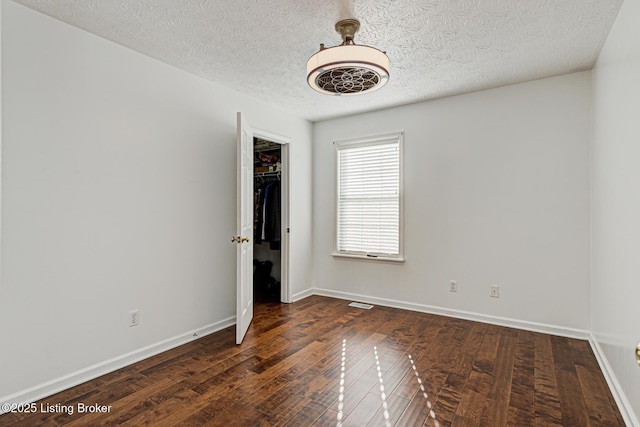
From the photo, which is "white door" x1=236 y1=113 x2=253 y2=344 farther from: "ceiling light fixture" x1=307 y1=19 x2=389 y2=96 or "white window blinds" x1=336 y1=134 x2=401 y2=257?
"white window blinds" x1=336 y1=134 x2=401 y2=257

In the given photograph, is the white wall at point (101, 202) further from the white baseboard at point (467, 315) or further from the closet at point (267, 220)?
the white baseboard at point (467, 315)

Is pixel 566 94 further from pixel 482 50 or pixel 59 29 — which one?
pixel 59 29

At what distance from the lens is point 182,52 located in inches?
106

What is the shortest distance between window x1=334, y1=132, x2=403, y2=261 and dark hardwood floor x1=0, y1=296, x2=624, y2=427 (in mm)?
1216

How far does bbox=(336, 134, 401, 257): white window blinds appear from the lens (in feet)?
13.6

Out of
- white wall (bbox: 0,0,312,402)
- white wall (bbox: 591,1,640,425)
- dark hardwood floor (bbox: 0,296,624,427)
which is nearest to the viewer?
white wall (bbox: 591,1,640,425)

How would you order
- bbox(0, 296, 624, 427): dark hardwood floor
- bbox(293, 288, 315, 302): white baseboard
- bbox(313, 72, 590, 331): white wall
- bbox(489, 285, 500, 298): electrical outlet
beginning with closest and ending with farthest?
bbox(0, 296, 624, 427): dark hardwood floor
bbox(313, 72, 590, 331): white wall
bbox(489, 285, 500, 298): electrical outlet
bbox(293, 288, 315, 302): white baseboard

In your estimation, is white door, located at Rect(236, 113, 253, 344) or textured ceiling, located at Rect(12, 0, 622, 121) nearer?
textured ceiling, located at Rect(12, 0, 622, 121)

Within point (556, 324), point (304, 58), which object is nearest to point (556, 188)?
point (556, 324)

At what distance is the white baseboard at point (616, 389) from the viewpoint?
1823 millimetres

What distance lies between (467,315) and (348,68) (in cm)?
289

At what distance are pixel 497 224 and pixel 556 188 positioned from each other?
609 millimetres

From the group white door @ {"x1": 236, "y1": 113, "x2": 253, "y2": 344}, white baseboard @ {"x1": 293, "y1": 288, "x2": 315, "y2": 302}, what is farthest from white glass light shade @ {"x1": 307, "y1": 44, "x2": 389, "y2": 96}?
white baseboard @ {"x1": 293, "y1": 288, "x2": 315, "y2": 302}

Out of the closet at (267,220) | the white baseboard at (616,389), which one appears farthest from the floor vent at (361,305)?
the white baseboard at (616,389)
